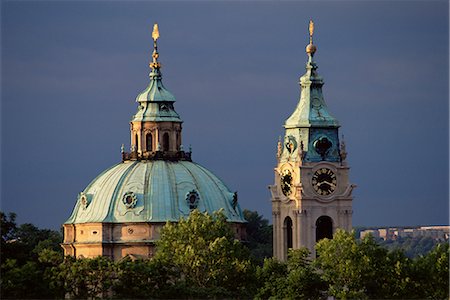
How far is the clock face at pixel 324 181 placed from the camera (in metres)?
196

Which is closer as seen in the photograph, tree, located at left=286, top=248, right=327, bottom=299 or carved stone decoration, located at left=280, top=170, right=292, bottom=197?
tree, located at left=286, top=248, right=327, bottom=299

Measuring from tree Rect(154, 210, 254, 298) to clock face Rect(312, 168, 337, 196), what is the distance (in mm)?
8983

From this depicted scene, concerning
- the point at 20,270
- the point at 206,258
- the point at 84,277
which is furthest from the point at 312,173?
the point at 20,270

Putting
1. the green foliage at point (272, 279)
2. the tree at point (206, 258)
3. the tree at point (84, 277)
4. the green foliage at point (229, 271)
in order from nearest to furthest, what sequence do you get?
the tree at point (84, 277), the green foliage at point (229, 271), the green foliage at point (272, 279), the tree at point (206, 258)

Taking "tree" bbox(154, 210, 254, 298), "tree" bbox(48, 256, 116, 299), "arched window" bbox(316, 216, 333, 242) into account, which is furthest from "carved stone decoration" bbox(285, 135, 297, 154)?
"tree" bbox(48, 256, 116, 299)

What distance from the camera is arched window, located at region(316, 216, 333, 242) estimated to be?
196375mm

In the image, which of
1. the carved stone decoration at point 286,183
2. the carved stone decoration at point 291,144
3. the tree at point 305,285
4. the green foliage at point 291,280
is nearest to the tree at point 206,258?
the green foliage at point 291,280

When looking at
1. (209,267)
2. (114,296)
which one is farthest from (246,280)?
(114,296)

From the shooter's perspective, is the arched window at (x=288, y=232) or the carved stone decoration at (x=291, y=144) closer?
the carved stone decoration at (x=291, y=144)

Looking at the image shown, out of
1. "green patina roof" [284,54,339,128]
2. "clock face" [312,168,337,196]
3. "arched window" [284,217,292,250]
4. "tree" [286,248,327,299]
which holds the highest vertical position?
"green patina roof" [284,54,339,128]

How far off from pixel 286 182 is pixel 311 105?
598 cm

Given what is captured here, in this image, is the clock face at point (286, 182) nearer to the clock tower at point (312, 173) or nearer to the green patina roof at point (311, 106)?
the clock tower at point (312, 173)

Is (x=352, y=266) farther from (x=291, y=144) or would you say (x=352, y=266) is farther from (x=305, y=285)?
(x=291, y=144)

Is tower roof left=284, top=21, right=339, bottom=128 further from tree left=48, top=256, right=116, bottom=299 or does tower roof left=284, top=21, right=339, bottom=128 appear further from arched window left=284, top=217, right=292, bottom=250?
tree left=48, top=256, right=116, bottom=299
